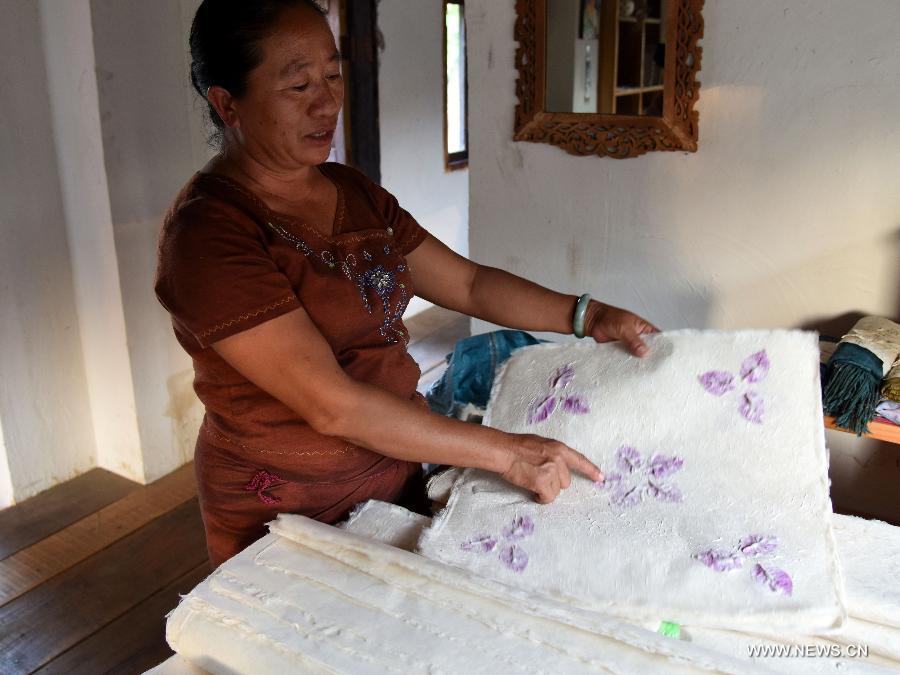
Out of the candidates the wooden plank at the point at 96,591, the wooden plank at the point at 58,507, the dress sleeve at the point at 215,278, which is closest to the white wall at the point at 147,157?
the wooden plank at the point at 58,507

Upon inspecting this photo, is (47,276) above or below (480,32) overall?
below

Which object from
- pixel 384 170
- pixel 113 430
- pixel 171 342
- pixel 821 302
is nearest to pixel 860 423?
pixel 821 302

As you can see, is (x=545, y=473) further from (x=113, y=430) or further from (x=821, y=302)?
(x=113, y=430)

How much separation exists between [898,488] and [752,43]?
1.40 metres

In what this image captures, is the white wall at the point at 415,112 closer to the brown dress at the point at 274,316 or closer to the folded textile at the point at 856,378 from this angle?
the folded textile at the point at 856,378

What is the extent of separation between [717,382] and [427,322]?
4.03 m

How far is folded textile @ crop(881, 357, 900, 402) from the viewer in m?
1.90

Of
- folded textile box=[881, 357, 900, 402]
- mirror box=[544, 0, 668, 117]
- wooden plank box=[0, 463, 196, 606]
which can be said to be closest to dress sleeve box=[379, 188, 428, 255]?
folded textile box=[881, 357, 900, 402]

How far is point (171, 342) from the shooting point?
298cm

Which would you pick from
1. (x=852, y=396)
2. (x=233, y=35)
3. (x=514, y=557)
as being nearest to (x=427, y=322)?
(x=852, y=396)

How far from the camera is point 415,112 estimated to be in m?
5.00

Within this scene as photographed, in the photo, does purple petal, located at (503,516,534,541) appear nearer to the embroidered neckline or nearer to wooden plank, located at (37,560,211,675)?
the embroidered neckline

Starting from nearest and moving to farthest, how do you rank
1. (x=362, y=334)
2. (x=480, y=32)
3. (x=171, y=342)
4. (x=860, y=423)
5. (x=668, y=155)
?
1. (x=362, y=334)
2. (x=860, y=423)
3. (x=668, y=155)
4. (x=480, y=32)
5. (x=171, y=342)

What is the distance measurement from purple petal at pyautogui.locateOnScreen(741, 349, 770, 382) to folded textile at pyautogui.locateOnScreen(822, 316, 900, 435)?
886 millimetres
